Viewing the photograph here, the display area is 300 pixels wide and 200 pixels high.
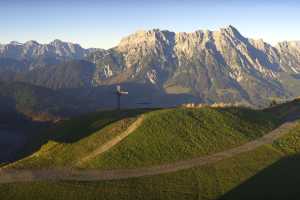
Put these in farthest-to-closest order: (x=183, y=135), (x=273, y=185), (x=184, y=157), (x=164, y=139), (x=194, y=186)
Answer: (x=183, y=135) < (x=164, y=139) < (x=184, y=157) < (x=273, y=185) < (x=194, y=186)

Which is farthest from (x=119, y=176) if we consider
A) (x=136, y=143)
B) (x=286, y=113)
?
(x=286, y=113)

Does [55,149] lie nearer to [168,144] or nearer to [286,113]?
[168,144]

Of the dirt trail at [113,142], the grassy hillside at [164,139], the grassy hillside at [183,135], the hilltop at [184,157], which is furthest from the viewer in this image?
the dirt trail at [113,142]

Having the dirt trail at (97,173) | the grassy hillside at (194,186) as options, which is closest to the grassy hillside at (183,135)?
the dirt trail at (97,173)

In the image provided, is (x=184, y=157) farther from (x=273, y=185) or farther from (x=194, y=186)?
(x=273, y=185)

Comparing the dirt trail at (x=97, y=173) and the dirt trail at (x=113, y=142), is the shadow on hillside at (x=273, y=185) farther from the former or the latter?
the dirt trail at (x=113, y=142)

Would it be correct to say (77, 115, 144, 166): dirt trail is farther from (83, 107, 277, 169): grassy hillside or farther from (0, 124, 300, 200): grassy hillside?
(0, 124, 300, 200): grassy hillside

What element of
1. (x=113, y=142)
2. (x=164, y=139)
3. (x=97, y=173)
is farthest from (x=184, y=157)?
(x=97, y=173)
